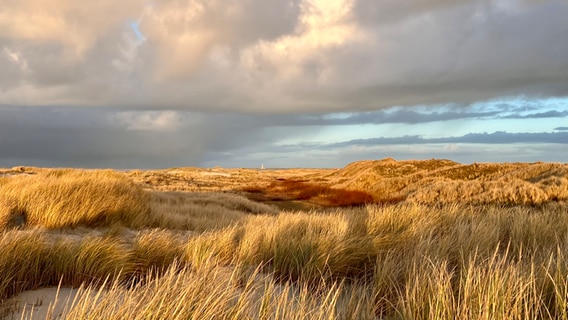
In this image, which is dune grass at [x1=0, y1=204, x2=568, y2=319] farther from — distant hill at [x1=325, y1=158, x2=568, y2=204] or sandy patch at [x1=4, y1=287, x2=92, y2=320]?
distant hill at [x1=325, y1=158, x2=568, y2=204]

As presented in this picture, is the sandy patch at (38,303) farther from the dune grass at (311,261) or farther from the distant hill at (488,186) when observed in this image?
the distant hill at (488,186)

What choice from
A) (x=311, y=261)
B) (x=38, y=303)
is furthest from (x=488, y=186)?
(x=38, y=303)

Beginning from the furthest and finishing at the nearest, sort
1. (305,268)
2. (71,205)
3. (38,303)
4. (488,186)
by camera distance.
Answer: (488,186) → (71,205) → (305,268) → (38,303)

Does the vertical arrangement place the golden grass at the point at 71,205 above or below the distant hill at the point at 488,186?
above

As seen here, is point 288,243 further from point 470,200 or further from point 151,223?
point 470,200

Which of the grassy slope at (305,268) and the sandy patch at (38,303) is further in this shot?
the sandy patch at (38,303)

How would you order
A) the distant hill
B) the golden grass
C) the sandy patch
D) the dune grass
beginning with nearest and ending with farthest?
the sandy patch < the dune grass < the golden grass < the distant hill

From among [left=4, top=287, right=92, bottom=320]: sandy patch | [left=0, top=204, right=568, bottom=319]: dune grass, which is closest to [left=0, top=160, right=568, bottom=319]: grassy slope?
[left=0, top=204, right=568, bottom=319]: dune grass

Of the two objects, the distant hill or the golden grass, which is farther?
the distant hill

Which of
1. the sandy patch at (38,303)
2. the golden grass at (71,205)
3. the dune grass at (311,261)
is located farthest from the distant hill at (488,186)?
the sandy patch at (38,303)

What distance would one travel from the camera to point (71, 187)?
9.32 meters

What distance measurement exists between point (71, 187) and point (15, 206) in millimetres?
1569

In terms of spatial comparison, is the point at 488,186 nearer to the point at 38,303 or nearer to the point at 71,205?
the point at 71,205

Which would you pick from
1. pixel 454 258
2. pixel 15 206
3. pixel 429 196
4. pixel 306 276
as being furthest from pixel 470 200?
pixel 15 206
